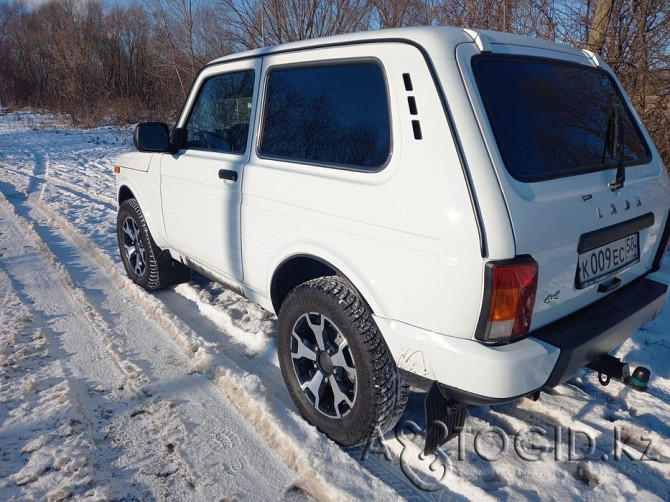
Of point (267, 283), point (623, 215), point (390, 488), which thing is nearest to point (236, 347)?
point (267, 283)

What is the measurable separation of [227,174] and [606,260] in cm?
209

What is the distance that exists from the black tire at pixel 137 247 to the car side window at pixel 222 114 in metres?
1.00

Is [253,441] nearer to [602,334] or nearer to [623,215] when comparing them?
[602,334]

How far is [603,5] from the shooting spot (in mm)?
6051

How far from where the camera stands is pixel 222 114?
10.9ft

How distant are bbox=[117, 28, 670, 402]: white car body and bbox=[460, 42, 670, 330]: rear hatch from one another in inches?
0.4

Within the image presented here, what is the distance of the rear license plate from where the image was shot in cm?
210

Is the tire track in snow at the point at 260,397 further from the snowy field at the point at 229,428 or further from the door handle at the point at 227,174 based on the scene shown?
the door handle at the point at 227,174

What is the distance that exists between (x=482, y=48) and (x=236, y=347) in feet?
7.85

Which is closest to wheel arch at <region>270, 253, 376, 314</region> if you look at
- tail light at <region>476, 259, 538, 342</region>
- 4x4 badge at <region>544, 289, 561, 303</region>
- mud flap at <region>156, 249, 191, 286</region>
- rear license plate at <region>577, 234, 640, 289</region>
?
tail light at <region>476, 259, 538, 342</region>

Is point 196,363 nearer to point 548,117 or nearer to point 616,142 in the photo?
point 548,117

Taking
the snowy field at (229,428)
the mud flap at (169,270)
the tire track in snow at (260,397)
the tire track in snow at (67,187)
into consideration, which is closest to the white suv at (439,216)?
the tire track in snow at (260,397)

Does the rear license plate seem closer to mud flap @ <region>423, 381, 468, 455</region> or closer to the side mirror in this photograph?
mud flap @ <region>423, 381, 468, 455</region>

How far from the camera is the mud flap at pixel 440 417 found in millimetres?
2057
